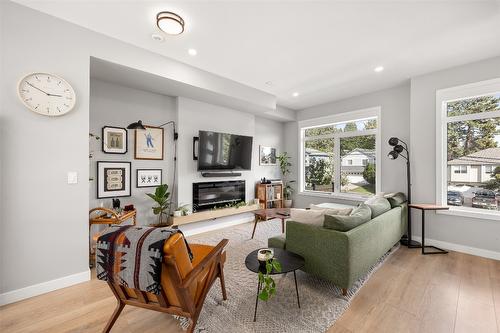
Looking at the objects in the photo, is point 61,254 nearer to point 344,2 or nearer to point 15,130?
point 15,130

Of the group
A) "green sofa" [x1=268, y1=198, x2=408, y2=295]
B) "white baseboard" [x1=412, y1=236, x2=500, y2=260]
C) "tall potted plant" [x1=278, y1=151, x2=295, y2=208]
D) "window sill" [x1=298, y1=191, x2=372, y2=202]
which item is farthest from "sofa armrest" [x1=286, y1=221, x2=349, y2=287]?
"tall potted plant" [x1=278, y1=151, x2=295, y2=208]

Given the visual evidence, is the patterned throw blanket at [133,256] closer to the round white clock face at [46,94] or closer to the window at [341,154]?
the round white clock face at [46,94]

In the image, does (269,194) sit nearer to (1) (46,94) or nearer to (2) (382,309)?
(2) (382,309)

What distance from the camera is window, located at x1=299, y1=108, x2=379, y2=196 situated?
459 cm

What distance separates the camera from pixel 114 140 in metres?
3.37

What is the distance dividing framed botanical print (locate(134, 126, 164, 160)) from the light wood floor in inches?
77.0

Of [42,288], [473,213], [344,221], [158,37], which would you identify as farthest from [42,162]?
[473,213]

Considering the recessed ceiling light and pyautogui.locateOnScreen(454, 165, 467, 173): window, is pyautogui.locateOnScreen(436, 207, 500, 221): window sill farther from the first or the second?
the recessed ceiling light

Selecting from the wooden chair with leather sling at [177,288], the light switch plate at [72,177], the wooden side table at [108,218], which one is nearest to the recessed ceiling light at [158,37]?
the light switch plate at [72,177]

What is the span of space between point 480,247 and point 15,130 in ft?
19.2

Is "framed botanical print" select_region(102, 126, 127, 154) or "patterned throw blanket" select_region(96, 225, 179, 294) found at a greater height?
"framed botanical print" select_region(102, 126, 127, 154)

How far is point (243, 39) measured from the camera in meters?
2.65

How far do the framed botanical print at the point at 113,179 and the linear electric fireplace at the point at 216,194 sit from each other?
117 cm

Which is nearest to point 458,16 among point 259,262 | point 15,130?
point 259,262
